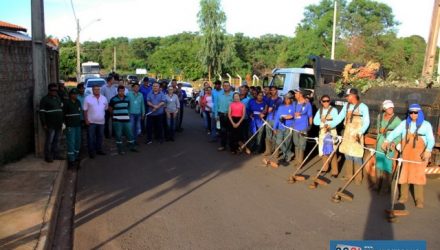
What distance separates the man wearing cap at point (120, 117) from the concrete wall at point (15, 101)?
185 cm

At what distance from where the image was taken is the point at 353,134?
8.06 meters

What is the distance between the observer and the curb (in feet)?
16.7

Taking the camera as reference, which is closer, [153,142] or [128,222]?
[128,222]

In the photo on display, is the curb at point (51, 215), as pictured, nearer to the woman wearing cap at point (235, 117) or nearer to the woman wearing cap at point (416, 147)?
the woman wearing cap at point (235, 117)

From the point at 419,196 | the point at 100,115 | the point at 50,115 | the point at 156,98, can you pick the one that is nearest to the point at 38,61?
the point at 50,115

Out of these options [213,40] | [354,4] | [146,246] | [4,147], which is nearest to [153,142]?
[4,147]

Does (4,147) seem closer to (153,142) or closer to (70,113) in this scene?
(70,113)

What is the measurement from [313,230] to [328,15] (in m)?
49.2

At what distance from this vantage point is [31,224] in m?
5.56

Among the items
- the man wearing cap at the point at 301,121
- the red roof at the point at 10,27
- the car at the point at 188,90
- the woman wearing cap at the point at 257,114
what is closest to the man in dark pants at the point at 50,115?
the woman wearing cap at the point at 257,114

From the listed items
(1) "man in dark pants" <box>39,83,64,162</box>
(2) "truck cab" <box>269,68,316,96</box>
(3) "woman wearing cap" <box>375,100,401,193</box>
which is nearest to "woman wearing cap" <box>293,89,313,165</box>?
(3) "woman wearing cap" <box>375,100,401,193</box>

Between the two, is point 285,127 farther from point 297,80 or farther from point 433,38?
point 433,38

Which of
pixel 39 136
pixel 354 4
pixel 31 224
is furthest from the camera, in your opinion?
pixel 354 4

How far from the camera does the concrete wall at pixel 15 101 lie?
28.8ft
